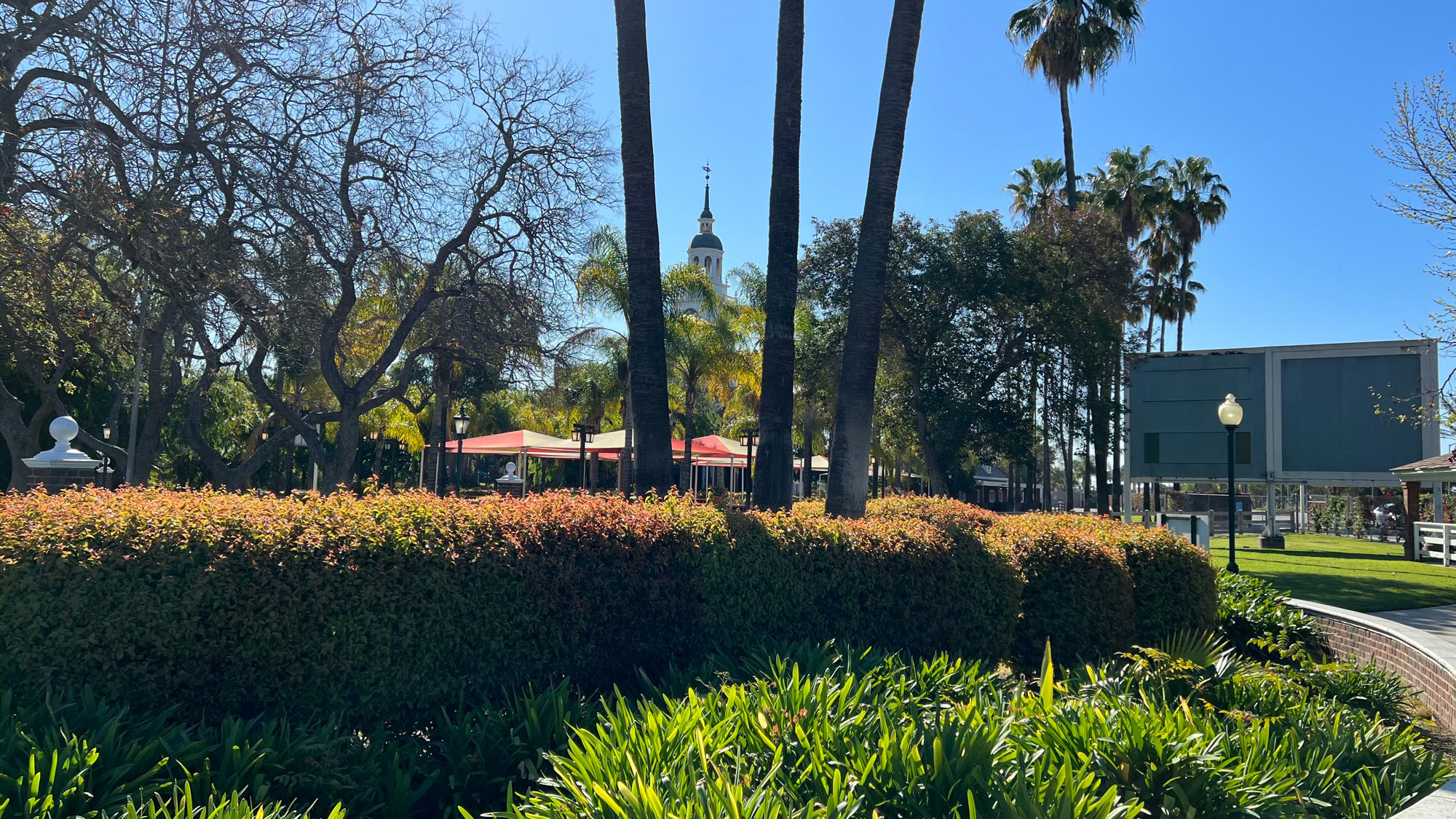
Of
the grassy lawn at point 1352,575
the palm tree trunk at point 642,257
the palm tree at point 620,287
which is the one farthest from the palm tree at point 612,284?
the palm tree trunk at point 642,257

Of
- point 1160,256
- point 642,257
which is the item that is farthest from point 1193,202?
point 642,257

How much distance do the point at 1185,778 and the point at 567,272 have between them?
47.1ft

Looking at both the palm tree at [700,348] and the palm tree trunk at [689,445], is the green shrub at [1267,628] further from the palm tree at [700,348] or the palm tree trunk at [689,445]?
the palm tree at [700,348]

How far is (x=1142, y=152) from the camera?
113 ft

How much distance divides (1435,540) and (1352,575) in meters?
6.82

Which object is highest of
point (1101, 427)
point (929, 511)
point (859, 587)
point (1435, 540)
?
point (1101, 427)

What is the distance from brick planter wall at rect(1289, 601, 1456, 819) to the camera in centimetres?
702

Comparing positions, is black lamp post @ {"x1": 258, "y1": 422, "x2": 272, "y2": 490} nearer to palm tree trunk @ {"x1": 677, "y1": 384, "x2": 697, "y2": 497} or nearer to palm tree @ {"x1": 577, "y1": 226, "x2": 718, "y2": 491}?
palm tree @ {"x1": 577, "y1": 226, "x2": 718, "y2": 491}

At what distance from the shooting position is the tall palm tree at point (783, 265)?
33.7 ft

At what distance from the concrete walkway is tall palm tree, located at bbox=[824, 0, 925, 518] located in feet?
19.3

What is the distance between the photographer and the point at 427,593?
516 cm

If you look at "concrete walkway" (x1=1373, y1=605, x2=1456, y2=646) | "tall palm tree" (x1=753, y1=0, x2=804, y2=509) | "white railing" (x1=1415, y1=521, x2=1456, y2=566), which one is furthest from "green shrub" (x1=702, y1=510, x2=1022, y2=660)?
"white railing" (x1=1415, y1=521, x2=1456, y2=566)

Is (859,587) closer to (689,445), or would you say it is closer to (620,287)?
(689,445)

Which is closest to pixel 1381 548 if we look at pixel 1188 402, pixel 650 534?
pixel 1188 402
